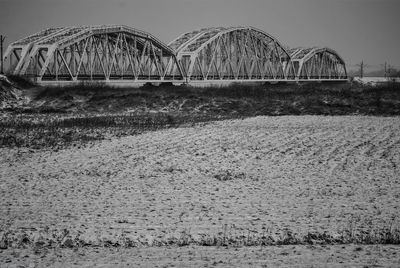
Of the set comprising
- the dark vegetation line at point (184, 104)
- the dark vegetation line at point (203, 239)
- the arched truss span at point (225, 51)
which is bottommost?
the dark vegetation line at point (203, 239)

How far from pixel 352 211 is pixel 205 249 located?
348cm

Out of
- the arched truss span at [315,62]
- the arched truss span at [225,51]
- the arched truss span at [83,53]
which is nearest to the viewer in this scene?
the arched truss span at [83,53]

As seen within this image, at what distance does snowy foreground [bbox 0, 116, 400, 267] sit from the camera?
21.5ft

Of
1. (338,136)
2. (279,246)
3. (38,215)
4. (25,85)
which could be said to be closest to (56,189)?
(38,215)

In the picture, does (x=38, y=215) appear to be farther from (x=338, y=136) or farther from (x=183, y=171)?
(x=338, y=136)

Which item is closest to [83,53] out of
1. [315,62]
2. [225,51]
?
[225,51]

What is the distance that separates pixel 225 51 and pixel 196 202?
7380cm

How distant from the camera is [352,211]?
868 cm

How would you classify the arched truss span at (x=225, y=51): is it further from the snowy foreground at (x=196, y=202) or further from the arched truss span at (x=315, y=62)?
the snowy foreground at (x=196, y=202)

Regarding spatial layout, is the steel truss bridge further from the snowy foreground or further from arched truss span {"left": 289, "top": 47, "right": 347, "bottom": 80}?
the snowy foreground

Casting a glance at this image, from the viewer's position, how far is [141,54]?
67.1 m

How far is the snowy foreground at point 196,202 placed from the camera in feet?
21.5

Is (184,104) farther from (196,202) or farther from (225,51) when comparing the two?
(225,51)

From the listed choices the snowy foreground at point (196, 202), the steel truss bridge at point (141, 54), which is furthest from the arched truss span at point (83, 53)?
the snowy foreground at point (196, 202)
